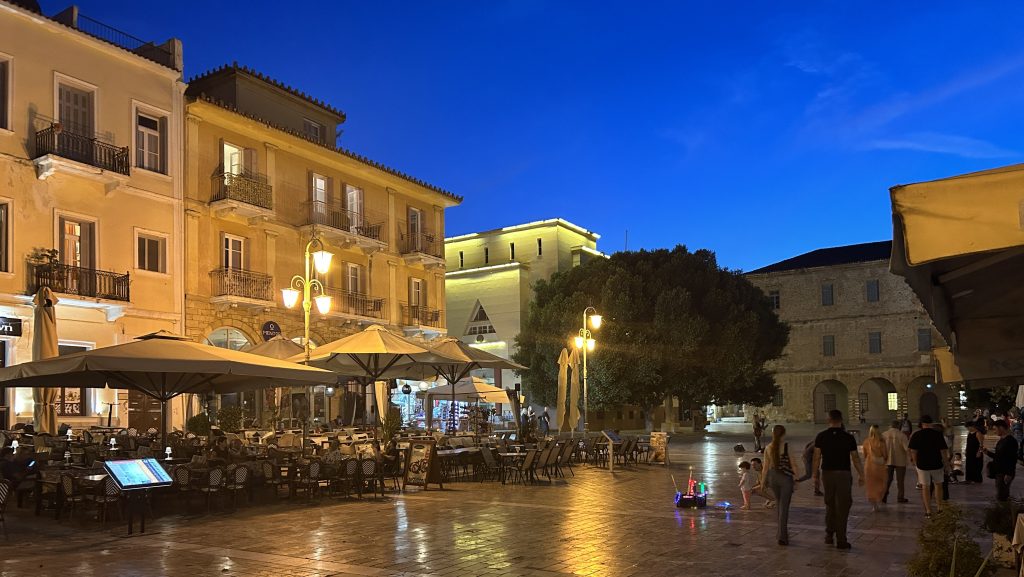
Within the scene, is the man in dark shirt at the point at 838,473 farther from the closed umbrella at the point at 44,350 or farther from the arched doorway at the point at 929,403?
the arched doorway at the point at 929,403

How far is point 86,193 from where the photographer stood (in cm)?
2289

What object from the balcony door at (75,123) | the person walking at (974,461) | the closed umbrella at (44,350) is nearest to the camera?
the closed umbrella at (44,350)

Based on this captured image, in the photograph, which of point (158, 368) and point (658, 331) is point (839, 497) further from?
point (658, 331)

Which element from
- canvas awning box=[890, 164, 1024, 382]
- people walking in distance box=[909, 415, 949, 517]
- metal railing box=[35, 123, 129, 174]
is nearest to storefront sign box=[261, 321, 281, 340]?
metal railing box=[35, 123, 129, 174]

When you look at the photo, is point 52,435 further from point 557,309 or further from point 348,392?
point 557,309

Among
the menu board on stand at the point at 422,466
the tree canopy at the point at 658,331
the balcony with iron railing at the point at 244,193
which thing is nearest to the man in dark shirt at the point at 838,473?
the menu board on stand at the point at 422,466

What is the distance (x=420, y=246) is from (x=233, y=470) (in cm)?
2368

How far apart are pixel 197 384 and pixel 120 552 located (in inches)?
202

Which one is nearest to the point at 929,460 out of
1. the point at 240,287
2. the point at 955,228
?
the point at 955,228

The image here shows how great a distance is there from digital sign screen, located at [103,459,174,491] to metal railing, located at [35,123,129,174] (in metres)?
13.7

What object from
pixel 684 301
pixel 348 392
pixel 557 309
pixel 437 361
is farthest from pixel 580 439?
pixel 557 309

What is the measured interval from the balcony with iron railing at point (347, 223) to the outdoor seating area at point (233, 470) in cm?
1178

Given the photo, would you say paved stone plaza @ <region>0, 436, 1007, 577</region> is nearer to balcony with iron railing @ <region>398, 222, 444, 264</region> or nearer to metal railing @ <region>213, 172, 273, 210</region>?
metal railing @ <region>213, 172, 273, 210</region>

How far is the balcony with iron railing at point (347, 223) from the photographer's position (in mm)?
30484
